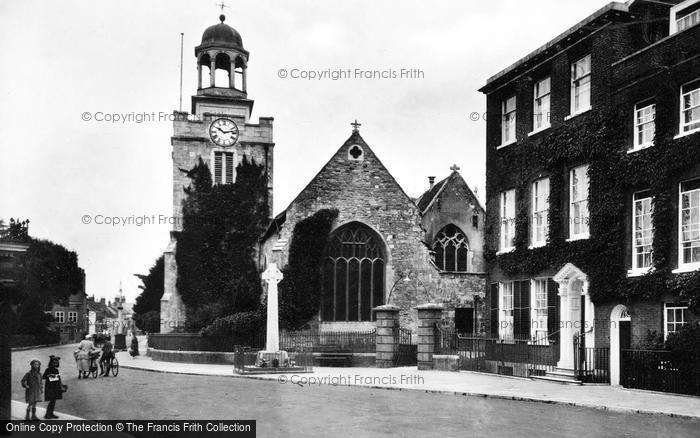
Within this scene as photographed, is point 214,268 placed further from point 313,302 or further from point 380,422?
point 380,422

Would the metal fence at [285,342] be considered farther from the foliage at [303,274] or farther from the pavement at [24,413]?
the pavement at [24,413]

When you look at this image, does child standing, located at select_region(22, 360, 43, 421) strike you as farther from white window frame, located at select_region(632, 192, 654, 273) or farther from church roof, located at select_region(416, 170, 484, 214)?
church roof, located at select_region(416, 170, 484, 214)

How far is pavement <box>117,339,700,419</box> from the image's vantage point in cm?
1631

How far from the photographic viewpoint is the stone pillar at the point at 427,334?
26547 mm

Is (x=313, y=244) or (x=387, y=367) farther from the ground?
(x=313, y=244)

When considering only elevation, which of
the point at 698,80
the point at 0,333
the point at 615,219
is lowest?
the point at 0,333

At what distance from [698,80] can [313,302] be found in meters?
20.7

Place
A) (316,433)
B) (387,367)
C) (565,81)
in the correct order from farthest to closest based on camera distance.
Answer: (387,367), (565,81), (316,433)

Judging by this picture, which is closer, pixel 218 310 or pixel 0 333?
pixel 0 333

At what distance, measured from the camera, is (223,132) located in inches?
1666

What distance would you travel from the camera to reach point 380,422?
1342 cm

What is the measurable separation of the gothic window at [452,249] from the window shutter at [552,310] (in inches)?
728

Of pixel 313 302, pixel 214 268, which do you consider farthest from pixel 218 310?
pixel 313 302

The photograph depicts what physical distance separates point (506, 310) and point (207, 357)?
1188 centimetres
